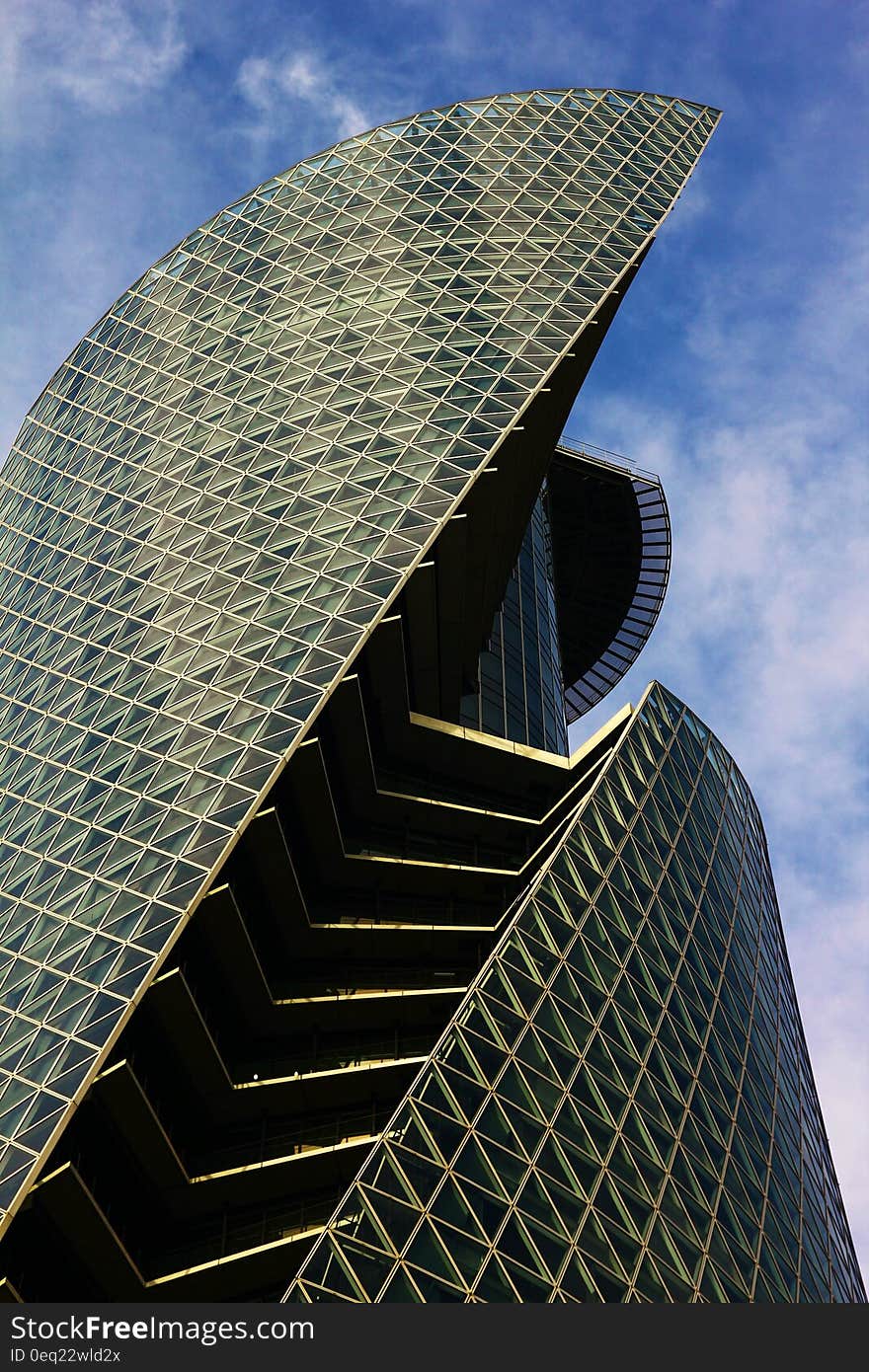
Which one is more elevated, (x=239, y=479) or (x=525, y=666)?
(x=525, y=666)

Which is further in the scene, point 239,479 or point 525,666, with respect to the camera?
point 525,666

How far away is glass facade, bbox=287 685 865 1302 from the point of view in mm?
37062

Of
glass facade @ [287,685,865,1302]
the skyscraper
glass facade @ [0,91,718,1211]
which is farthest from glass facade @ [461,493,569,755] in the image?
glass facade @ [0,91,718,1211]

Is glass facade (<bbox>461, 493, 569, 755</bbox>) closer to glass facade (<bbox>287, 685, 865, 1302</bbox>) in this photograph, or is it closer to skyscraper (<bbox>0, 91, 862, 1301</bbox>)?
skyscraper (<bbox>0, 91, 862, 1301</bbox>)

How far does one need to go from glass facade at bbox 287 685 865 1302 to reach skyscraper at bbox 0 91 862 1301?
0.14 m

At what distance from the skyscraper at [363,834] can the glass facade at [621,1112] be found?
0.46 ft

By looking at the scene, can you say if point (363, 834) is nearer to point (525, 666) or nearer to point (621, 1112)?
point (621, 1112)

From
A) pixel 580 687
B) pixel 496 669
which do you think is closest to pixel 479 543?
pixel 496 669

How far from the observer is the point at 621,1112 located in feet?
141

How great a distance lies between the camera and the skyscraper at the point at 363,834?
40188 millimetres

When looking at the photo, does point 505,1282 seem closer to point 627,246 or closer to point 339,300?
point 339,300

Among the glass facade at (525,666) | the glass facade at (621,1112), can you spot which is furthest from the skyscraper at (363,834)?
the glass facade at (525,666)

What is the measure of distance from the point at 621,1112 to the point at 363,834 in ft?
48.3

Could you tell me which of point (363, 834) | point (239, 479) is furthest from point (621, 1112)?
point (239, 479)
